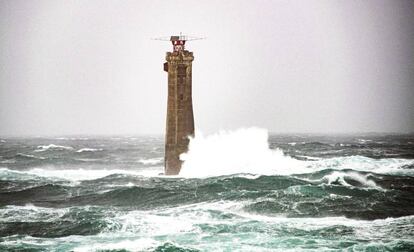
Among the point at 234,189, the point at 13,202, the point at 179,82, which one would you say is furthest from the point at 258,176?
the point at 13,202

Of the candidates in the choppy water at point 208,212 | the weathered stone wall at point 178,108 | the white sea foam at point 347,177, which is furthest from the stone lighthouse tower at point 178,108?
the white sea foam at point 347,177

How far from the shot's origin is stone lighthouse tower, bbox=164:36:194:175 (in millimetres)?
29453

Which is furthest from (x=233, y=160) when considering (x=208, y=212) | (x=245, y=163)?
(x=208, y=212)

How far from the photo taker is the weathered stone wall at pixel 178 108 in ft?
96.6

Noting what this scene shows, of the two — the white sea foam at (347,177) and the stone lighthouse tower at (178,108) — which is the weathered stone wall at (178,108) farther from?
the white sea foam at (347,177)

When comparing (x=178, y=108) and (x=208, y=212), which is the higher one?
(x=178, y=108)

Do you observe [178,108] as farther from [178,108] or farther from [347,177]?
[347,177]

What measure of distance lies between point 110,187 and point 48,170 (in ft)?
53.0

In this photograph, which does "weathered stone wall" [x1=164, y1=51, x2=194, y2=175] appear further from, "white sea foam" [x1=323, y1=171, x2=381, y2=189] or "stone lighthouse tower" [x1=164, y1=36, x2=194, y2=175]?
"white sea foam" [x1=323, y1=171, x2=381, y2=189]

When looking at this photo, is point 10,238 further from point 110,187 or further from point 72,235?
point 110,187

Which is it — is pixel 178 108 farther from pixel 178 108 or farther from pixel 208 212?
pixel 208 212

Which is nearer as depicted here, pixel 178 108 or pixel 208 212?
pixel 208 212

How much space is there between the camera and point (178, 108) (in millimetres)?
29406

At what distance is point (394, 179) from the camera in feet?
101
